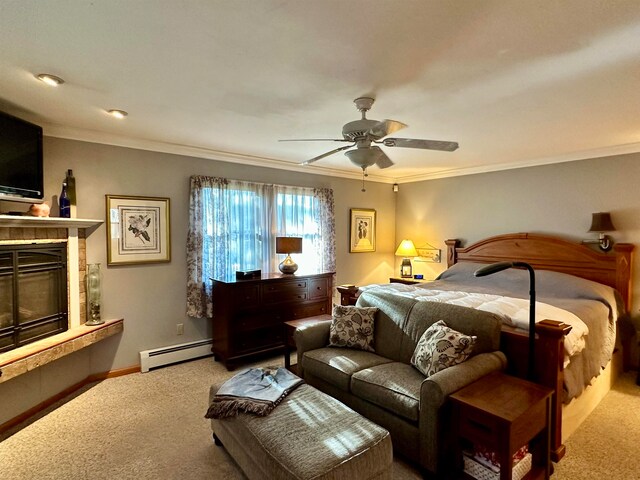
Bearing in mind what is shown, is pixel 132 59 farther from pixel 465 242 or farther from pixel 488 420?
pixel 465 242

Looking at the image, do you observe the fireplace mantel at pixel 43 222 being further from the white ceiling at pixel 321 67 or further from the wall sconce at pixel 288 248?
the wall sconce at pixel 288 248

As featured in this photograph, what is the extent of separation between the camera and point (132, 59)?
194 centimetres

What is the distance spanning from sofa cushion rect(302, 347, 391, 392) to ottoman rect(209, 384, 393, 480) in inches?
19.4

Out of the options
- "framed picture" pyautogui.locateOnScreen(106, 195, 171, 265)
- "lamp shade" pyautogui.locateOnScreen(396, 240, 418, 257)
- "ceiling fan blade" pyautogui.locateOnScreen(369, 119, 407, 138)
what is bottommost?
"lamp shade" pyautogui.locateOnScreen(396, 240, 418, 257)

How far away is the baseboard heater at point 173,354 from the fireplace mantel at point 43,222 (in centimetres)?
150

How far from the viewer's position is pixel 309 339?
3.14m

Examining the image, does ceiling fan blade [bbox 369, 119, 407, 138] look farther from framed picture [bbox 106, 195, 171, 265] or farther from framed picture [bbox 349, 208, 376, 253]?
framed picture [bbox 349, 208, 376, 253]

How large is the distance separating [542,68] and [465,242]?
11.4ft

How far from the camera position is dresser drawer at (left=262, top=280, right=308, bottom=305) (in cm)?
404

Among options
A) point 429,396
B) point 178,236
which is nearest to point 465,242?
point 429,396

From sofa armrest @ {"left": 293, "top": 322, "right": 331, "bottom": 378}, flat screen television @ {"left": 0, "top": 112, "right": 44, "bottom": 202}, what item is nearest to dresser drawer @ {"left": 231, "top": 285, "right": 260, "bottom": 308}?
sofa armrest @ {"left": 293, "top": 322, "right": 331, "bottom": 378}

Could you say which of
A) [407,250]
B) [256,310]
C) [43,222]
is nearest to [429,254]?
[407,250]

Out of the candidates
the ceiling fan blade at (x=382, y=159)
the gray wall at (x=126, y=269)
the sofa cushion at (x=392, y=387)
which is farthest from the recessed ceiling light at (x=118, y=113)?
the sofa cushion at (x=392, y=387)

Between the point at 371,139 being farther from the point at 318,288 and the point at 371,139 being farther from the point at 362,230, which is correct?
the point at 362,230
